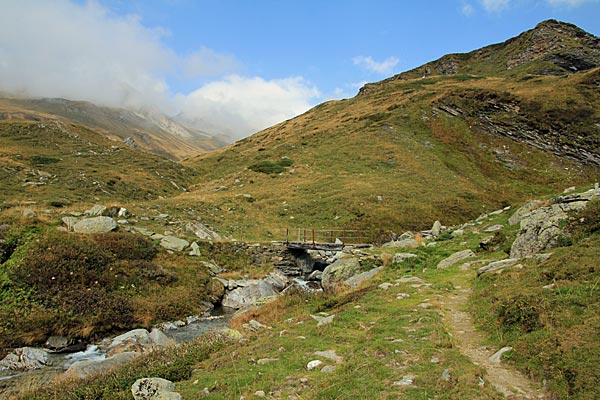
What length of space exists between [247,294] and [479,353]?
57.2 feet

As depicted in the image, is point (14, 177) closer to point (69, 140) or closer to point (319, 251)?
point (69, 140)

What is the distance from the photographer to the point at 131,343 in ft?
46.6

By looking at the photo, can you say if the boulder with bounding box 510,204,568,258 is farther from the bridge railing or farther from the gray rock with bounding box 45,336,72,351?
the bridge railing

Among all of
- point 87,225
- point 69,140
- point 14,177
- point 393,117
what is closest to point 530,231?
point 87,225

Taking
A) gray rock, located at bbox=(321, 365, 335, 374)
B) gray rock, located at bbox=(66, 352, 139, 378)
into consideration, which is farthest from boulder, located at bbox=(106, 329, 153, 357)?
gray rock, located at bbox=(321, 365, 335, 374)

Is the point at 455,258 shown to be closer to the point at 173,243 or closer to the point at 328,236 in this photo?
the point at 328,236

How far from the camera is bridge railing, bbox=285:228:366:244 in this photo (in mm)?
33375

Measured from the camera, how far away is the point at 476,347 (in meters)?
7.76

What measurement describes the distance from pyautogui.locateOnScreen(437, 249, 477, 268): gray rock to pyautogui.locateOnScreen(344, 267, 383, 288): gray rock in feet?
9.77

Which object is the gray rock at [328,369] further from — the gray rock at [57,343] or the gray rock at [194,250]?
the gray rock at [194,250]

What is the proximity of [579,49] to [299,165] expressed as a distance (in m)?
91.8

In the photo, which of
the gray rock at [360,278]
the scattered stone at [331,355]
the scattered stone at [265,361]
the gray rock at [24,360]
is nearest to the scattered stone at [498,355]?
the scattered stone at [331,355]

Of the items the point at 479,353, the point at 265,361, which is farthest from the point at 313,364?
the point at 479,353

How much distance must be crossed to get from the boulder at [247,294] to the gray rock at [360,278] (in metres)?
6.86
